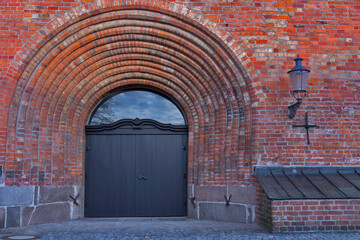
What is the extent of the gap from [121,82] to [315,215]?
4543mm

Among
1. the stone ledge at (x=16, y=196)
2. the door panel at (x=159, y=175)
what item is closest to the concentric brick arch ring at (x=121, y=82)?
the stone ledge at (x=16, y=196)

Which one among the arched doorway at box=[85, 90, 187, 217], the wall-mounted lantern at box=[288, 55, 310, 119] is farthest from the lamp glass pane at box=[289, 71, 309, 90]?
the arched doorway at box=[85, 90, 187, 217]

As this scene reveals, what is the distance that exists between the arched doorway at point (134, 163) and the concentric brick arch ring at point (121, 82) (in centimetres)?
36

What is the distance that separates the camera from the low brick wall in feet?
17.5


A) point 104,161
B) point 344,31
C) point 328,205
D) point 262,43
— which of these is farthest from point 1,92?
point 344,31

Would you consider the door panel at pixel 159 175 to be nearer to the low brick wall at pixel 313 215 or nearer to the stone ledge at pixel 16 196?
the stone ledge at pixel 16 196

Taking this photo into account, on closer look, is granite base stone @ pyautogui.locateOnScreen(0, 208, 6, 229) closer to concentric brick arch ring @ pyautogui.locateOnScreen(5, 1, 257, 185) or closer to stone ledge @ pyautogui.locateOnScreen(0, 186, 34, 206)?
stone ledge @ pyautogui.locateOnScreen(0, 186, 34, 206)

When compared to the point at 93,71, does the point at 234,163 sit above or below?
below

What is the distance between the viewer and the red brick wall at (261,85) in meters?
6.35

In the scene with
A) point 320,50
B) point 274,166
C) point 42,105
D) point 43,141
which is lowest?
point 274,166

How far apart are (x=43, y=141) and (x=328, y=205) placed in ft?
17.1

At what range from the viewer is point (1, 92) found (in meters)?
6.27

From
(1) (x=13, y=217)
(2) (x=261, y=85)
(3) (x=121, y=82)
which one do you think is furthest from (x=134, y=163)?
(2) (x=261, y=85)

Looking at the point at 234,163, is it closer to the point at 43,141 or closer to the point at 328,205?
the point at 328,205
